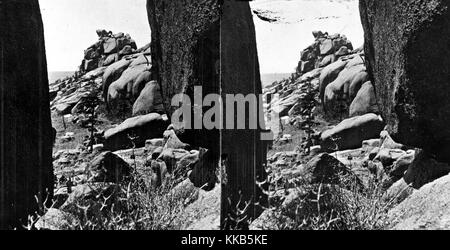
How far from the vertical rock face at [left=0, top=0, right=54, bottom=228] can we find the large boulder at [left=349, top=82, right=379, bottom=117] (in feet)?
14.7

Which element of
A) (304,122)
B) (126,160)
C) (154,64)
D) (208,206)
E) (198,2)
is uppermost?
(198,2)

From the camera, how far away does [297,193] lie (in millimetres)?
6258

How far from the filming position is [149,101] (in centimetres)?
872

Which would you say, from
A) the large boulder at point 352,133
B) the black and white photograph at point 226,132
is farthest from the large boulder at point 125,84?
the large boulder at point 352,133

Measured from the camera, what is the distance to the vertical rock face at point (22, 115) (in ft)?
19.9

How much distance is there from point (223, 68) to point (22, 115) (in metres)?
2.50

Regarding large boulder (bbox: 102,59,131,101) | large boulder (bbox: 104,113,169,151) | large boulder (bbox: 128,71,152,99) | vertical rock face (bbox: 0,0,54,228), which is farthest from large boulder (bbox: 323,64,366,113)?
vertical rock face (bbox: 0,0,54,228)

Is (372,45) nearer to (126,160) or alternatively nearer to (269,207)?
(269,207)

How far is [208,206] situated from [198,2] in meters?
2.67

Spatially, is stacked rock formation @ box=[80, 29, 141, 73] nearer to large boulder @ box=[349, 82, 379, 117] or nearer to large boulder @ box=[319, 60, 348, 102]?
large boulder @ box=[319, 60, 348, 102]

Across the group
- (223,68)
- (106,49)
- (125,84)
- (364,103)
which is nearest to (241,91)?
(223,68)

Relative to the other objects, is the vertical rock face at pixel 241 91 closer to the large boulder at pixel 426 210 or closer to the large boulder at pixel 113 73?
the large boulder at pixel 426 210

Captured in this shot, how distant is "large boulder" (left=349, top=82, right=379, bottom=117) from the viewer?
26.6 feet

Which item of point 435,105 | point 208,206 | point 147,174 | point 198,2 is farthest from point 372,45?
point 147,174
